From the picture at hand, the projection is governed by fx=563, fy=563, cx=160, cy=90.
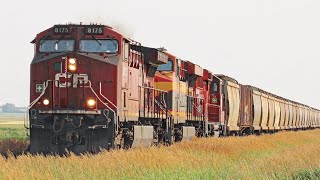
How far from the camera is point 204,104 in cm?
2894

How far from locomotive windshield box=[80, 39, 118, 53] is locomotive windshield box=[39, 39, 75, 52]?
358mm

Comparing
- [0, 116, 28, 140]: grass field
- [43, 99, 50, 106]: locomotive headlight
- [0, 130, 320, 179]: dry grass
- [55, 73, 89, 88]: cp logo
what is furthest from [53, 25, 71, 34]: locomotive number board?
[0, 116, 28, 140]: grass field

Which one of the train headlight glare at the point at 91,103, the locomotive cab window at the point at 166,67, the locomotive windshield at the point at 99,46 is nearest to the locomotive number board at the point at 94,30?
the locomotive windshield at the point at 99,46

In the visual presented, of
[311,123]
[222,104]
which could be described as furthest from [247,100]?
[311,123]

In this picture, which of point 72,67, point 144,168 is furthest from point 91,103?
point 144,168

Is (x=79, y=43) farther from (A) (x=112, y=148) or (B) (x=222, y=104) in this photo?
(B) (x=222, y=104)

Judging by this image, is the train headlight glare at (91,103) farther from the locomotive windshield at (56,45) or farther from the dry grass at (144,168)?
the dry grass at (144,168)

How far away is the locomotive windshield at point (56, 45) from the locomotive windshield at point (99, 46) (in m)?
0.36

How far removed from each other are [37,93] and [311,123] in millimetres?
63683

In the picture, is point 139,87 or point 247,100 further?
point 247,100

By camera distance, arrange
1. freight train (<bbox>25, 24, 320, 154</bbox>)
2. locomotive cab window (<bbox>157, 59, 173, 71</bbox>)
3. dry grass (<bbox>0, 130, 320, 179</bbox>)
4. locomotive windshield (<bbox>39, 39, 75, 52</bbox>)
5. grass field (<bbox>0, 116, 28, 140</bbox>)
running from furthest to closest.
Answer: grass field (<bbox>0, 116, 28, 140</bbox>) → locomotive cab window (<bbox>157, 59, 173, 71</bbox>) → locomotive windshield (<bbox>39, 39, 75, 52</bbox>) → freight train (<bbox>25, 24, 320, 154</bbox>) → dry grass (<bbox>0, 130, 320, 179</bbox>)

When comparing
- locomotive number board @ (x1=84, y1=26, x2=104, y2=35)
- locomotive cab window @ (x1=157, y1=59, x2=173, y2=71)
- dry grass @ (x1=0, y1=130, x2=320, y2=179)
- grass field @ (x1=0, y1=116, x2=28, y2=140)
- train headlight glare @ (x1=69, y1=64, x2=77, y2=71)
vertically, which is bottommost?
grass field @ (x1=0, y1=116, x2=28, y2=140)

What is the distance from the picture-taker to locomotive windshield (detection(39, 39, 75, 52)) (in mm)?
16609

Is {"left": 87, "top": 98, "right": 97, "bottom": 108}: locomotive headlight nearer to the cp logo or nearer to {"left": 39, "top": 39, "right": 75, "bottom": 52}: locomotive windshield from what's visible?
the cp logo
